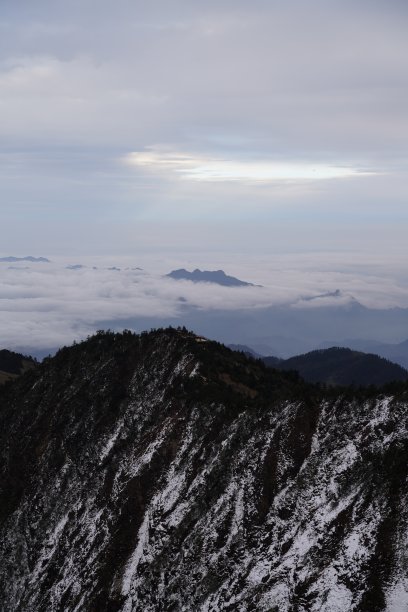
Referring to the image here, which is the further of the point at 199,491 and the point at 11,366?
the point at 11,366

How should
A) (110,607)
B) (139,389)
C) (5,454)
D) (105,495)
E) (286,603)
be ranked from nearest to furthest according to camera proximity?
(286,603) < (110,607) < (105,495) < (139,389) < (5,454)

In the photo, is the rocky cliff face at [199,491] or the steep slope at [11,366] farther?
the steep slope at [11,366]

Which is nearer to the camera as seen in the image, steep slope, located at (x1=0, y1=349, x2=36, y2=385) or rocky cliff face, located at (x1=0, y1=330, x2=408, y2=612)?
rocky cliff face, located at (x1=0, y1=330, x2=408, y2=612)

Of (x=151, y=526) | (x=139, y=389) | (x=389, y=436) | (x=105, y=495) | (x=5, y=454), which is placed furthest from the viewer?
(x=5, y=454)

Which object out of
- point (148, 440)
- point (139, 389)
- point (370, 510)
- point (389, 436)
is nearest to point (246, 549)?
point (370, 510)

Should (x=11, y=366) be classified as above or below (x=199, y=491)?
below

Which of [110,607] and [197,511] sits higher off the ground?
[197,511]

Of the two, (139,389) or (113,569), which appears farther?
(139,389)

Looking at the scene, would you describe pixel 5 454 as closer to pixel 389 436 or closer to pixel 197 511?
pixel 197 511
